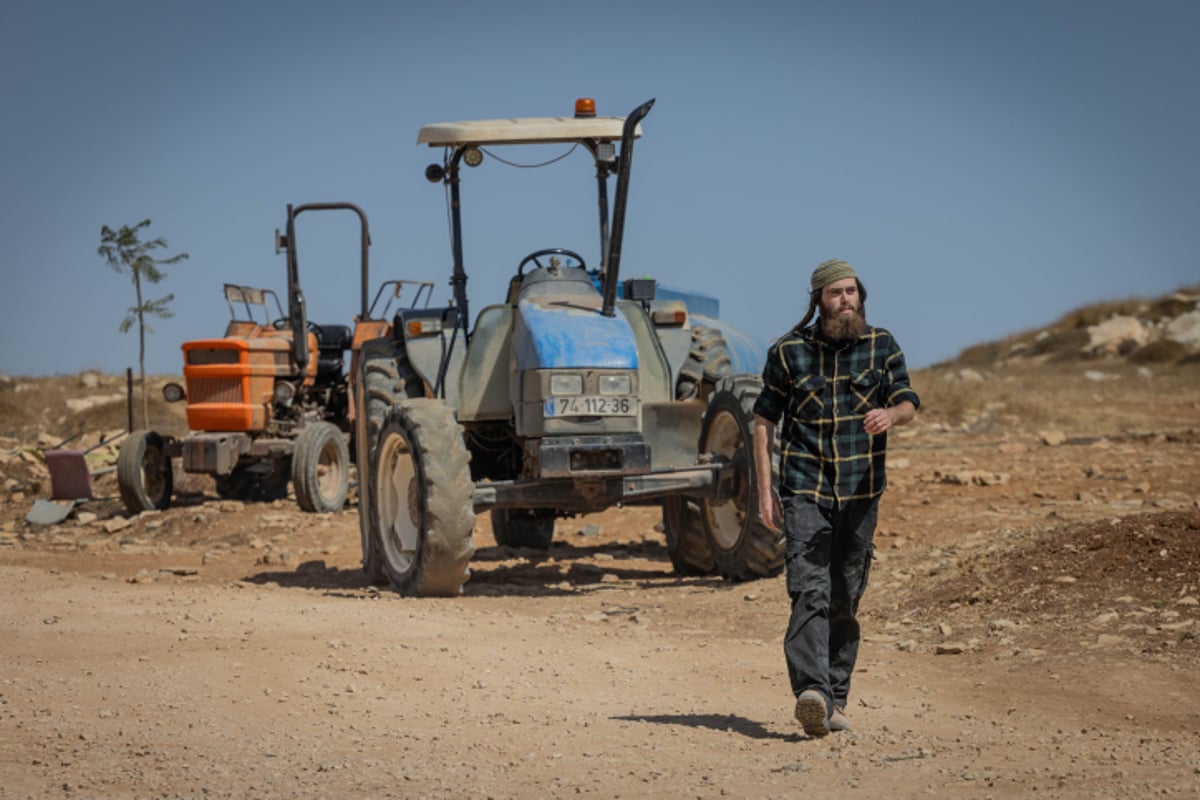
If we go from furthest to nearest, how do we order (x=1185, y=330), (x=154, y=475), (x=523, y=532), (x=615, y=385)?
(x=1185, y=330) → (x=154, y=475) → (x=523, y=532) → (x=615, y=385)

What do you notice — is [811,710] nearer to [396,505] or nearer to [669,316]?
[396,505]

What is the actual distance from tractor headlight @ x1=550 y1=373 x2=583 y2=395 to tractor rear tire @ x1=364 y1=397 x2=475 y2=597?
2.19 feet

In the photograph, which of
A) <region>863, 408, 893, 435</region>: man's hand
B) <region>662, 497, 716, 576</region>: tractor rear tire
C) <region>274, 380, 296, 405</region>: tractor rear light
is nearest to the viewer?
<region>863, 408, 893, 435</region>: man's hand

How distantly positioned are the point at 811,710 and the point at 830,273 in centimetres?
169

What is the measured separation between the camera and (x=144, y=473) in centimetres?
1786

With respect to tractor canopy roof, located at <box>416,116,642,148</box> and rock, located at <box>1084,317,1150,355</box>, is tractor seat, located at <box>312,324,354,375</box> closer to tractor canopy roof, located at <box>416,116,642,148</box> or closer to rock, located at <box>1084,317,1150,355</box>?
tractor canopy roof, located at <box>416,116,642,148</box>

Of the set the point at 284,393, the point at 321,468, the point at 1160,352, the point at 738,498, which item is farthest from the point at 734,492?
the point at 1160,352

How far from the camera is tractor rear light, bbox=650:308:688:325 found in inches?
A: 468

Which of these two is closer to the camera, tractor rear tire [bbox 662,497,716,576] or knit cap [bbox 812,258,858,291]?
knit cap [bbox 812,258,858,291]

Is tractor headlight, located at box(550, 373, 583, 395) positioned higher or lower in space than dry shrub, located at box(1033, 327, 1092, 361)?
lower

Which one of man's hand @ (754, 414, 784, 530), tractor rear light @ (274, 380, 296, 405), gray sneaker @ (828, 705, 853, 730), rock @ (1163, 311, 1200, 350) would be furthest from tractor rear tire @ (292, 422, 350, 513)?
rock @ (1163, 311, 1200, 350)

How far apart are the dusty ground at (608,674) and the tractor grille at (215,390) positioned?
3449 mm

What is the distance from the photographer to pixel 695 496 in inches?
437

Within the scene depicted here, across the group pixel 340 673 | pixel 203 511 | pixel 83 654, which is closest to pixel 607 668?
pixel 340 673
